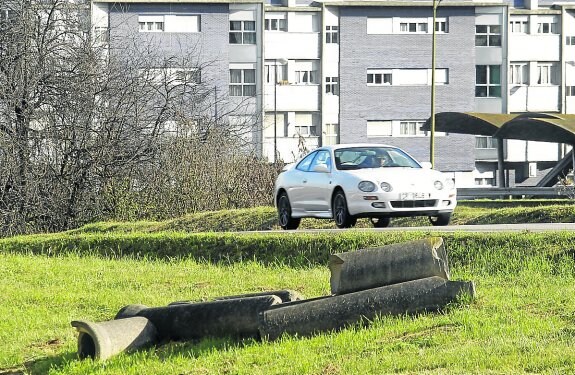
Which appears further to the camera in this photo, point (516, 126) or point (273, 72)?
point (273, 72)

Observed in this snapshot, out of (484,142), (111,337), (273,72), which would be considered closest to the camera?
(111,337)

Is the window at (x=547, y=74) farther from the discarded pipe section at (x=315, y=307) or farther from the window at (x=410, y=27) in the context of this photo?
the discarded pipe section at (x=315, y=307)

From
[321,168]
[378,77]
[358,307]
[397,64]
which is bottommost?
[358,307]

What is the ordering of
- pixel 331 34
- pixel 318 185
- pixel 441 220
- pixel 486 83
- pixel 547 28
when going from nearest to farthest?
pixel 318 185 < pixel 441 220 < pixel 331 34 < pixel 486 83 < pixel 547 28

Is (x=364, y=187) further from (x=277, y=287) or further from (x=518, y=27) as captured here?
(x=518, y=27)

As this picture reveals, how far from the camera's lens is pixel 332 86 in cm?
7844

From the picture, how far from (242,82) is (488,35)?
51.2ft

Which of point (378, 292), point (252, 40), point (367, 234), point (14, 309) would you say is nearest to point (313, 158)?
point (367, 234)

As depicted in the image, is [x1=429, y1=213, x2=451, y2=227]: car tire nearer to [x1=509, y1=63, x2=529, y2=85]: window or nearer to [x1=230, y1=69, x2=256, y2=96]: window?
[x1=230, y1=69, x2=256, y2=96]: window

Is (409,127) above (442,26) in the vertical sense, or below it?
below

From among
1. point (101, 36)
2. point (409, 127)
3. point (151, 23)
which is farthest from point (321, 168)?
point (409, 127)

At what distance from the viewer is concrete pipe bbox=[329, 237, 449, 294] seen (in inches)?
449

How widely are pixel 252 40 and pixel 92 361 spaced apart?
2623 inches

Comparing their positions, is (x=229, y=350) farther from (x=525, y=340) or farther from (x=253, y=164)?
(x=253, y=164)
